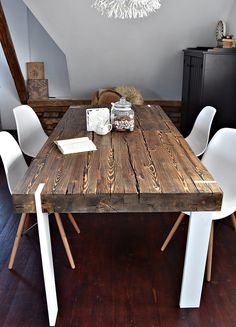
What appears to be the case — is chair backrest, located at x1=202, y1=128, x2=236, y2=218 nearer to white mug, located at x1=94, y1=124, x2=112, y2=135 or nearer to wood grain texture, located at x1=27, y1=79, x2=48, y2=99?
white mug, located at x1=94, y1=124, x2=112, y2=135

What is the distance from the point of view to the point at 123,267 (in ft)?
7.39

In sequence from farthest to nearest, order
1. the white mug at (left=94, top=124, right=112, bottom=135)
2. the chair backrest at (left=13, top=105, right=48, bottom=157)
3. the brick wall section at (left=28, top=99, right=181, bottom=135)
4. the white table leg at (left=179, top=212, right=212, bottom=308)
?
the brick wall section at (left=28, top=99, right=181, bottom=135), the chair backrest at (left=13, top=105, right=48, bottom=157), the white mug at (left=94, top=124, right=112, bottom=135), the white table leg at (left=179, top=212, right=212, bottom=308)

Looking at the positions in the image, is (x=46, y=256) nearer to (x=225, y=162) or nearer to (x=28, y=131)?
(x=225, y=162)

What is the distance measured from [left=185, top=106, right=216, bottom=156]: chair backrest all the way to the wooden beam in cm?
243

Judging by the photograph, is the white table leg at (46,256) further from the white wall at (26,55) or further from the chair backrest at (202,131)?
the white wall at (26,55)

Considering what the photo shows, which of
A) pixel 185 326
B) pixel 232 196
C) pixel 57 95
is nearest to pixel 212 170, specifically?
pixel 232 196

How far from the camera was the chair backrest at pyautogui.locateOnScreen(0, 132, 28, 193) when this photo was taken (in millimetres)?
2018

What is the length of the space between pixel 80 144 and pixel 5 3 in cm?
344

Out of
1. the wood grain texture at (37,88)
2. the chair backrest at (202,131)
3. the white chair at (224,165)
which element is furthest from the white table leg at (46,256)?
the wood grain texture at (37,88)

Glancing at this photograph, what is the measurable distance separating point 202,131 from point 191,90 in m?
1.37

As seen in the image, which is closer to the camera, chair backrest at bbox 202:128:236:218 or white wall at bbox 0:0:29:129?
chair backrest at bbox 202:128:236:218

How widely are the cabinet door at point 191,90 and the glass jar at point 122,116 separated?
163 cm

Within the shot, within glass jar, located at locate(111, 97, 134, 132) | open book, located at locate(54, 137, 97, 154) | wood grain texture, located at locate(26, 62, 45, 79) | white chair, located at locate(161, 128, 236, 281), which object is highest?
wood grain texture, located at locate(26, 62, 45, 79)

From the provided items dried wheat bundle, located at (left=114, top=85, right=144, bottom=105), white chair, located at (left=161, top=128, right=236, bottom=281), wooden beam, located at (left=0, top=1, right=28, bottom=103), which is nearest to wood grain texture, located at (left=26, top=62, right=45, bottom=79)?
wooden beam, located at (left=0, top=1, right=28, bottom=103)
